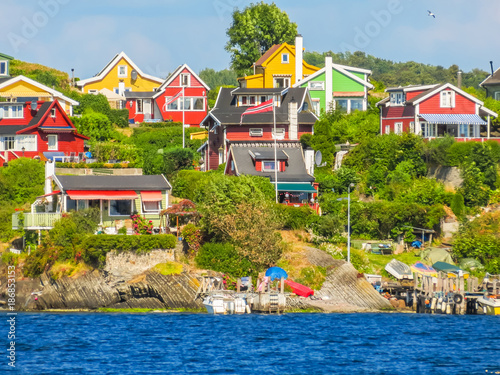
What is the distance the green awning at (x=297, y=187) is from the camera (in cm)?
7288

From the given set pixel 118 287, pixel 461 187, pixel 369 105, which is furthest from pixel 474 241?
pixel 369 105

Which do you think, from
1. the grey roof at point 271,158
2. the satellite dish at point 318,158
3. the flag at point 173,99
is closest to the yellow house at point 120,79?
the flag at point 173,99

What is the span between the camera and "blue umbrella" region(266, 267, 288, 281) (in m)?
61.0

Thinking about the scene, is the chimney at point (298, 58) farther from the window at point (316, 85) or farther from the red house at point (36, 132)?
the red house at point (36, 132)

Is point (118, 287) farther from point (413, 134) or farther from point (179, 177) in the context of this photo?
point (413, 134)

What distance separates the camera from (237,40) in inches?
4542

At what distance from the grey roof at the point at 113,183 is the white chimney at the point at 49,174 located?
1.84 metres

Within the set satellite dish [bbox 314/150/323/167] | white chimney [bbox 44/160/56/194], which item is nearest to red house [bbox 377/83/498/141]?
satellite dish [bbox 314/150/323/167]

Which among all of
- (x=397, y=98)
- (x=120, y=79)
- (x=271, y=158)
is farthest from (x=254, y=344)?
(x=120, y=79)

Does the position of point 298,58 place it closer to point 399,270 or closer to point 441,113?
point 441,113

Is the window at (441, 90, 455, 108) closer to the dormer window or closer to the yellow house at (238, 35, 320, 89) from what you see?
the dormer window

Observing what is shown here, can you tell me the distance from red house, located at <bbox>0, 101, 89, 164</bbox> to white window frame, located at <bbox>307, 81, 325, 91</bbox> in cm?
2322

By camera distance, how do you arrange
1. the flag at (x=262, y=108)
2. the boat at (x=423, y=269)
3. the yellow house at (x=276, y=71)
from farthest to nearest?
the yellow house at (x=276, y=71), the flag at (x=262, y=108), the boat at (x=423, y=269)

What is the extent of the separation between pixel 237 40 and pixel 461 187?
48448 mm
